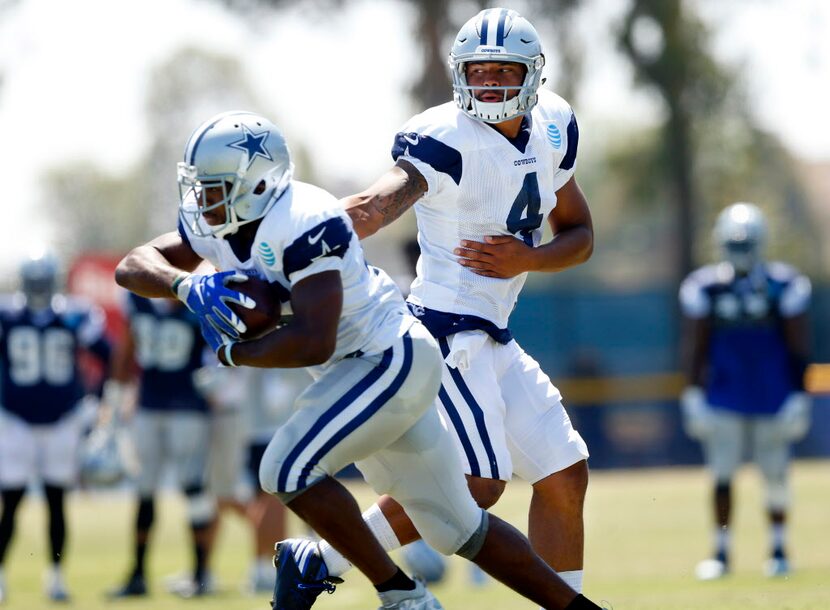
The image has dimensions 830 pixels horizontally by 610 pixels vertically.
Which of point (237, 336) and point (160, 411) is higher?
point (237, 336)

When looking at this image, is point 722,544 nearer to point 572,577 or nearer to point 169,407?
point 169,407

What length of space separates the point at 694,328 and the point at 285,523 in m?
2.99

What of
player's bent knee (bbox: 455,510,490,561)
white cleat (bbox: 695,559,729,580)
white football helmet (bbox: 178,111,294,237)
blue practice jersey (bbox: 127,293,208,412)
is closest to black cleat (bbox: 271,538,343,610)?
player's bent knee (bbox: 455,510,490,561)

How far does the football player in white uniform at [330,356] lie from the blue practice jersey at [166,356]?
192 inches

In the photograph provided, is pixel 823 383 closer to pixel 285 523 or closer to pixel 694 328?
pixel 694 328

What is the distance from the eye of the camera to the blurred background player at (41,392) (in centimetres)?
948

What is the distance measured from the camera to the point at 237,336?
4441 mm

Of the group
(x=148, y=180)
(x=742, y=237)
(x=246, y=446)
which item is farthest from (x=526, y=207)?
(x=148, y=180)

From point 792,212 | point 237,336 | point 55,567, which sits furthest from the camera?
point 792,212

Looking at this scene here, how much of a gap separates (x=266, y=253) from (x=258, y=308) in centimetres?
17

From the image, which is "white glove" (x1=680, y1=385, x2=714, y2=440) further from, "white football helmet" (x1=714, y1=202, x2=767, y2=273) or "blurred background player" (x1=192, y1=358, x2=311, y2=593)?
"blurred background player" (x1=192, y1=358, x2=311, y2=593)

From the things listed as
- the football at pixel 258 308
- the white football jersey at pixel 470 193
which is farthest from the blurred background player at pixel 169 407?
the football at pixel 258 308

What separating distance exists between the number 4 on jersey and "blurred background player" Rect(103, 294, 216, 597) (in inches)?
180

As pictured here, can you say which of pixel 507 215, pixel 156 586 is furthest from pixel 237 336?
pixel 156 586
